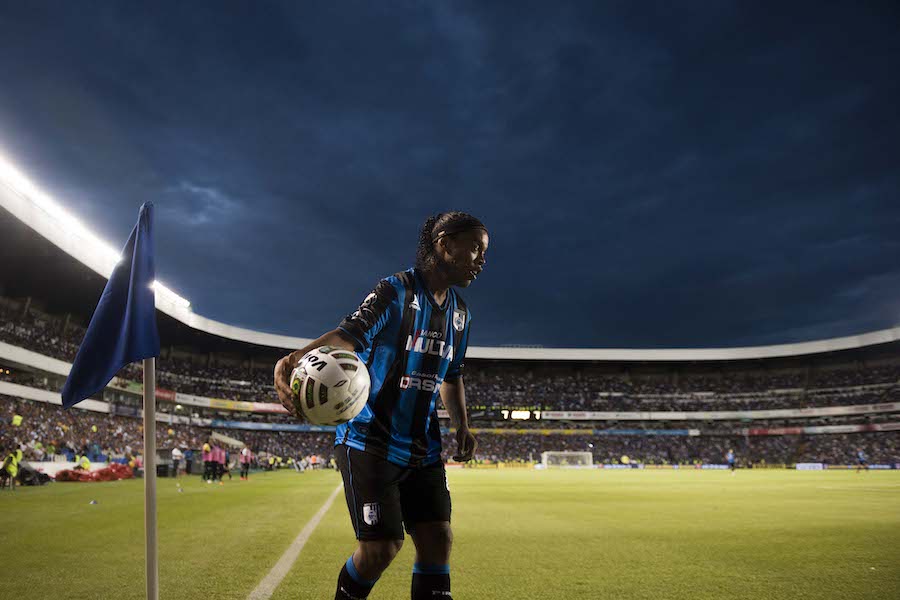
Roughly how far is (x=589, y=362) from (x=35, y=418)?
6091cm

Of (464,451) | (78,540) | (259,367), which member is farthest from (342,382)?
(259,367)

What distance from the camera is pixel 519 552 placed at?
24.7ft

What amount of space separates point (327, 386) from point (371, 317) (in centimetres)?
51

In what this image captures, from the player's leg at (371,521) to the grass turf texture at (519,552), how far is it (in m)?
2.18

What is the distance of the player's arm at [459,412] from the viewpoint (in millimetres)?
4121

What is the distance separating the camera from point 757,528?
980 centimetres

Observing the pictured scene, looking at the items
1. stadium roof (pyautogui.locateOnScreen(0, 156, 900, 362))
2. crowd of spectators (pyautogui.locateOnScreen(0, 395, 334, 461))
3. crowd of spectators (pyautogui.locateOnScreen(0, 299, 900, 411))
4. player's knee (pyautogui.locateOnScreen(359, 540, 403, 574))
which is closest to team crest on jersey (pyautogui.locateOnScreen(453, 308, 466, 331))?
player's knee (pyautogui.locateOnScreen(359, 540, 403, 574))

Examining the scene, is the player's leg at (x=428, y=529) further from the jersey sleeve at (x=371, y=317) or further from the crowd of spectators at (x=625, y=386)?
the crowd of spectators at (x=625, y=386)

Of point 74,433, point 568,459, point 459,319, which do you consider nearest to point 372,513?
point 459,319

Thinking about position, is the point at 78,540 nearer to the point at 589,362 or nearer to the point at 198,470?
the point at 198,470

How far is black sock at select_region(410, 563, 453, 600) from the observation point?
3.23 meters

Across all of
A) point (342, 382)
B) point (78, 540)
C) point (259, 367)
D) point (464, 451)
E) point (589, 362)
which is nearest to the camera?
point (342, 382)

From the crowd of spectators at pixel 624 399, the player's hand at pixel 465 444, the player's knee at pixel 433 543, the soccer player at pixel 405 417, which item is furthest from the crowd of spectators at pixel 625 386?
the player's knee at pixel 433 543

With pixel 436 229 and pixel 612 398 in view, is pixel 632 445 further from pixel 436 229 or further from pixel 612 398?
pixel 436 229
